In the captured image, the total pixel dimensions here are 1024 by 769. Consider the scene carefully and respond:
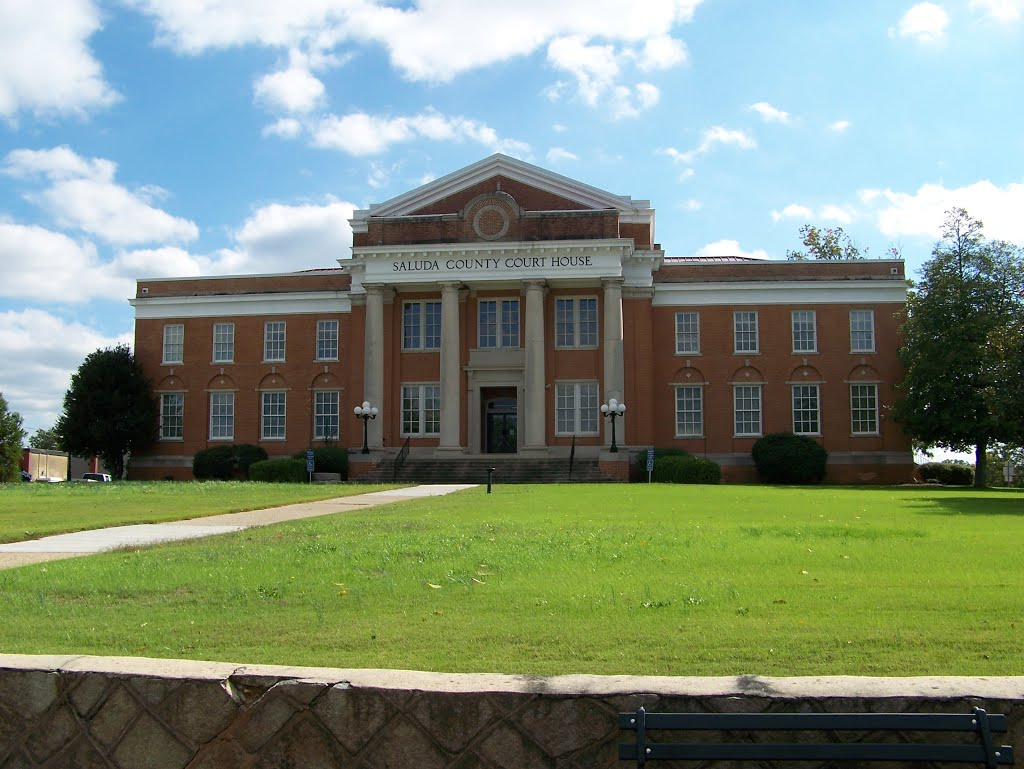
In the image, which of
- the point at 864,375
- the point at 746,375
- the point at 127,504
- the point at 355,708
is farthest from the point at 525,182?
the point at 355,708

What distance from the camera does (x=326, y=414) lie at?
47188 millimetres

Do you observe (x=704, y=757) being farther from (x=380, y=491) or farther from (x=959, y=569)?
(x=380, y=491)

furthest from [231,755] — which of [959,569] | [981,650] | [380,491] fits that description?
[380,491]

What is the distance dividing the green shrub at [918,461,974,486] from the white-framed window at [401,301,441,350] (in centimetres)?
2363

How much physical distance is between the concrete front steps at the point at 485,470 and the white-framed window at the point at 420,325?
583cm

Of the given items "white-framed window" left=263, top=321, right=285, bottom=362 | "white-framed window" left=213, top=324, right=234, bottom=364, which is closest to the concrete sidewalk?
"white-framed window" left=263, top=321, right=285, bottom=362

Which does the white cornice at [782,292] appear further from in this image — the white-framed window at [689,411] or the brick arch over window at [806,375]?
the white-framed window at [689,411]

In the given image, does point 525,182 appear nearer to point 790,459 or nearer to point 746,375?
point 746,375

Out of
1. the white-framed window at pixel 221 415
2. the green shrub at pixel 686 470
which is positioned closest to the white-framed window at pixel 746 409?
the green shrub at pixel 686 470

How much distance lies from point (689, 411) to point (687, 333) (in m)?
3.56

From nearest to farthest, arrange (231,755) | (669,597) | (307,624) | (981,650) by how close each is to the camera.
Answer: (231,755) < (981,650) < (307,624) < (669,597)

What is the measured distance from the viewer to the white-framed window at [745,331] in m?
45.4

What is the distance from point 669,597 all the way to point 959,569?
3.34 m

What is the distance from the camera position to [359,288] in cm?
4634
